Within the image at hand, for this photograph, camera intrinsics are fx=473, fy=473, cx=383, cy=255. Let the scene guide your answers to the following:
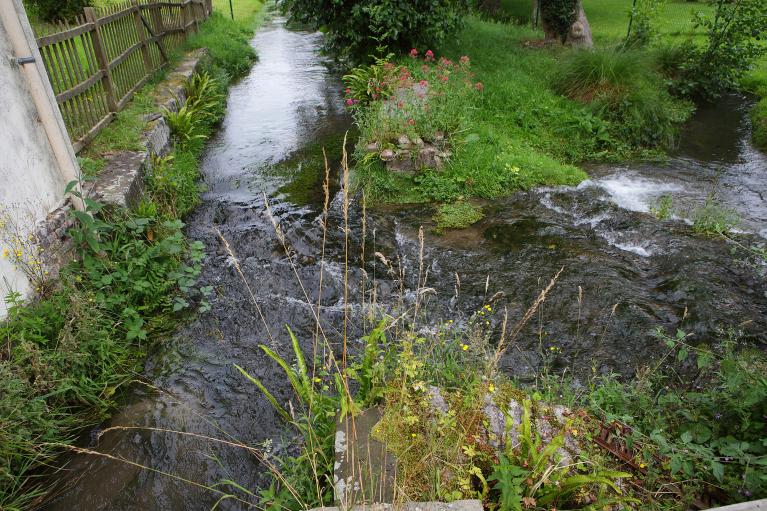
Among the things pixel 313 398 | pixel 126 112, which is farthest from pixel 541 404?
pixel 126 112

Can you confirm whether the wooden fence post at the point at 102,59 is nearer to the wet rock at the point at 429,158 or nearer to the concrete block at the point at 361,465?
the wet rock at the point at 429,158

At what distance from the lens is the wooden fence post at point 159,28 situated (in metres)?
9.67

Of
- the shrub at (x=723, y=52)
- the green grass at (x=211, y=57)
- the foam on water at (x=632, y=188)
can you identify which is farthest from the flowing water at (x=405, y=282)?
the shrub at (x=723, y=52)

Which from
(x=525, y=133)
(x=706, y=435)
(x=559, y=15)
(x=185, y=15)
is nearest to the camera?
(x=706, y=435)

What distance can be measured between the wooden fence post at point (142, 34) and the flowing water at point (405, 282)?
2450mm

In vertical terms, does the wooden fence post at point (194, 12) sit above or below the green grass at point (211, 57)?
above

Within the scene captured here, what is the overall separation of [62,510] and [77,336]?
1.29m

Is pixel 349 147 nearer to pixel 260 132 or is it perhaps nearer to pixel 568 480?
pixel 260 132

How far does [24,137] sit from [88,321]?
5.16 ft

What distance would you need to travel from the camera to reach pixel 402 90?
7758mm

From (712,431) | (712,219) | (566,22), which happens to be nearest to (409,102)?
(712,219)

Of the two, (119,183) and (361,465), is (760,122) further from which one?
(119,183)

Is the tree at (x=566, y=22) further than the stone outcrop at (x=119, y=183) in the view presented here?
Yes

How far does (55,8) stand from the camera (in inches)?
442
